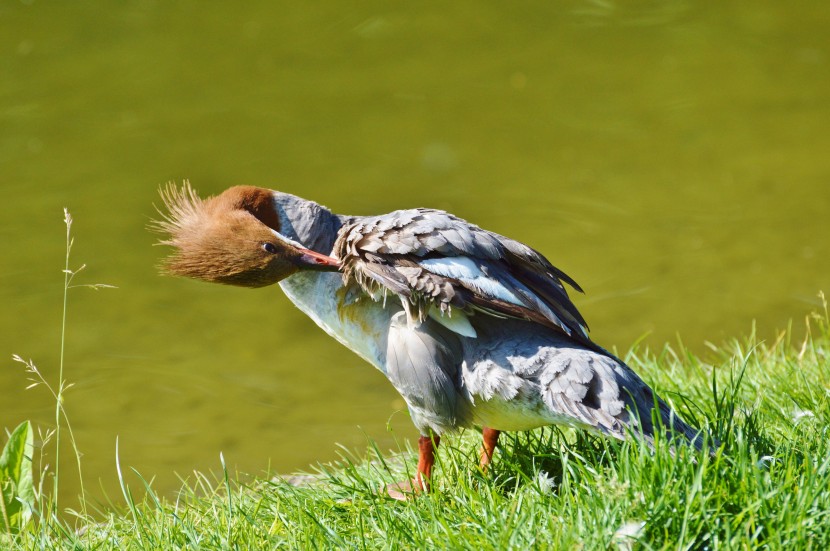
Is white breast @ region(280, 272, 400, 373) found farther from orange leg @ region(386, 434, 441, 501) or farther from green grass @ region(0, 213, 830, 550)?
green grass @ region(0, 213, 830, 550)

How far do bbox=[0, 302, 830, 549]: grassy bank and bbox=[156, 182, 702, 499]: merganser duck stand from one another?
142 millimetres

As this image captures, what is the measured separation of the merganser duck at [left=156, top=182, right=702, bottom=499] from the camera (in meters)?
3.28

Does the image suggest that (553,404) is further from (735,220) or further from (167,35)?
(167,35)

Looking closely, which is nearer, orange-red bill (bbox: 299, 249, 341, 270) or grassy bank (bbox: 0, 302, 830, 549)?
grassy bank (bbox: 0, 302, 830, 549)

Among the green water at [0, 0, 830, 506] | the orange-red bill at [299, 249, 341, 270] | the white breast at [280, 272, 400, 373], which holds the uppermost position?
the orange-red bill at [299, 249, 341, 270]

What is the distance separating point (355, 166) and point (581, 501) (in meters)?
5.90

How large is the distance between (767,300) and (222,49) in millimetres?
5741

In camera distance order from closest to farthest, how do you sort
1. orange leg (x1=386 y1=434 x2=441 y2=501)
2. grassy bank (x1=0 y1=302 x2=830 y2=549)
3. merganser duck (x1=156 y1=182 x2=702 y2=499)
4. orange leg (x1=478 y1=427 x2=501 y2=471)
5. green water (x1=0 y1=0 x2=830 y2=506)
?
grassy bank (x1=0 y1=302 x2=830 y2=549), merganser duck (x1=156 y1=182 x2=702 y2=499), orange leg (x1=386 y1=434 x2=441 y2=501), orange leg (x1=478 y1=427 x2=501 y2=471), green water (x1=0 y1=0 x2=830 y2=506)

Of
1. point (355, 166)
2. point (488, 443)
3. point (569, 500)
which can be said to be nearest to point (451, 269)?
point (488, 443)

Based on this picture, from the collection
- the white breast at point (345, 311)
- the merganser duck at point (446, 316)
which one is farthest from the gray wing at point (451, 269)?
the white breast at point (345, 311)

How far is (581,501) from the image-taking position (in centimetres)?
282

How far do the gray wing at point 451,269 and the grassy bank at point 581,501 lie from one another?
19.7 inches

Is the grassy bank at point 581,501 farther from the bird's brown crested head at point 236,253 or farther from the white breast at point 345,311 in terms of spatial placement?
the bird's brown crested head at point 236,253

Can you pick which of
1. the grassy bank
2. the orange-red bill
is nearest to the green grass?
the grassy bank
